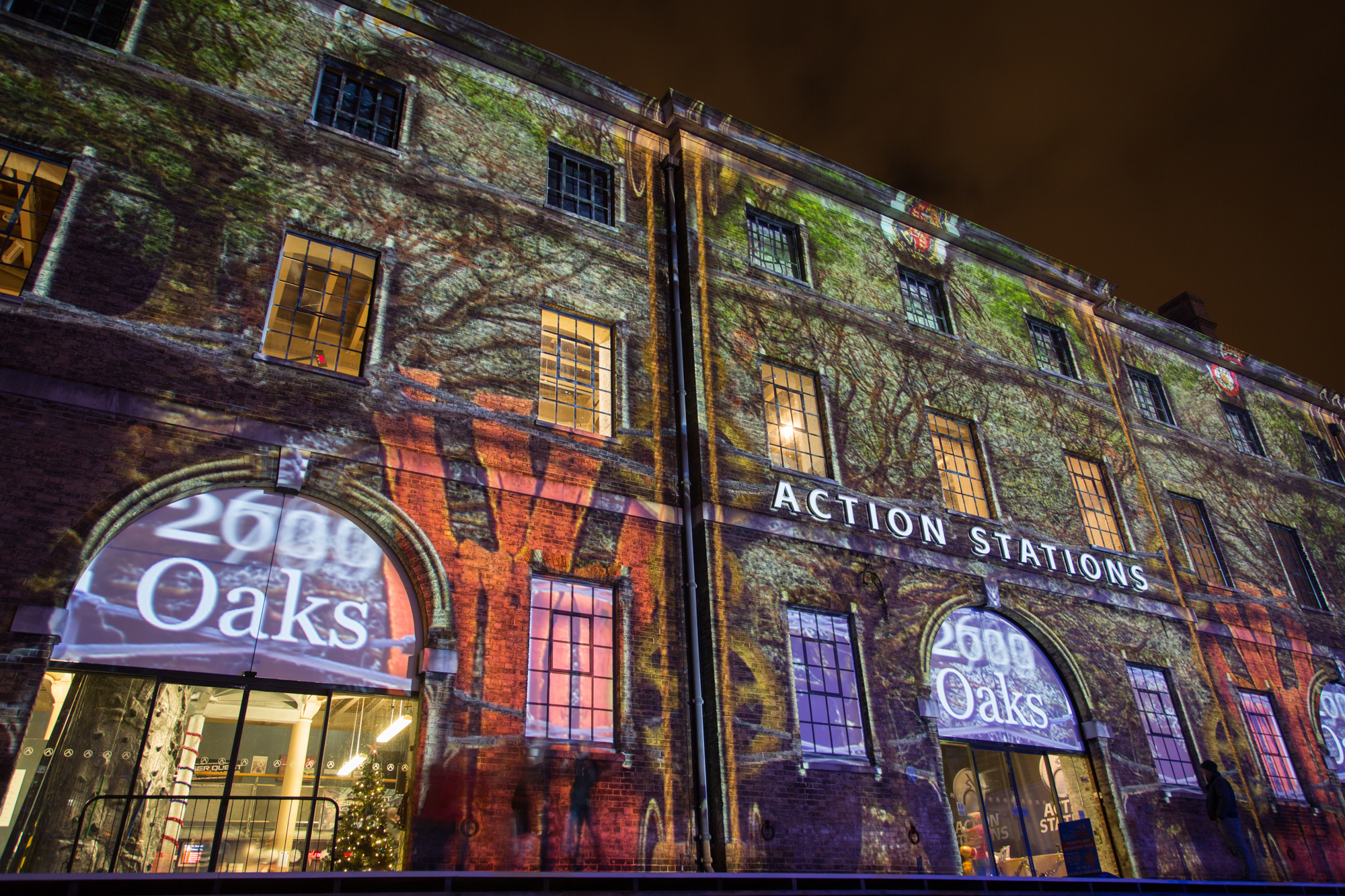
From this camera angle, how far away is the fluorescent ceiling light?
384 inches

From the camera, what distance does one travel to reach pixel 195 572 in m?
8.58

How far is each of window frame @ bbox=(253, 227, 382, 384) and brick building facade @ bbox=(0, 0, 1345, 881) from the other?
0.16 ft

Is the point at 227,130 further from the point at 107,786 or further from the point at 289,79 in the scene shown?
the point at 107,786

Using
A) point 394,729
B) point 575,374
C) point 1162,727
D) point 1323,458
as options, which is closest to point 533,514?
point 575,374

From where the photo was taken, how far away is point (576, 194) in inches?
531

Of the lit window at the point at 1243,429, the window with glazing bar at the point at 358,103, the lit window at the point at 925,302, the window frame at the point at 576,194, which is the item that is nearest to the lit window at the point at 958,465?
the lit window at the point at 925,302

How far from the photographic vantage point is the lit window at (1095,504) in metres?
16.1

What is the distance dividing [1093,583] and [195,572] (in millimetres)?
13816

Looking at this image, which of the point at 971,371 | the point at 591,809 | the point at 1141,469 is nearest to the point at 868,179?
the point at 971,371

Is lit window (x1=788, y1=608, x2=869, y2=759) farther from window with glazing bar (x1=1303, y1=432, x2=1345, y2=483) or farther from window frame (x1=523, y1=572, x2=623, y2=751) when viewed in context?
window with glazing bar (x1=1303, y1=432, x2=1345, y2=483)

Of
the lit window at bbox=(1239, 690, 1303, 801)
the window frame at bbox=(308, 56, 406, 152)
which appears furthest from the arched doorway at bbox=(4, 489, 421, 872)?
the lit window at bbox=(1239, 690, 1303, 801)

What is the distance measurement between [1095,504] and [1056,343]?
12.6 feet

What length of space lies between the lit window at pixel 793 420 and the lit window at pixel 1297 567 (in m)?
12.3

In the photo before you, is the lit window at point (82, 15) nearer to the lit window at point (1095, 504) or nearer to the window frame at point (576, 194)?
the window frame at point (576, 194)
